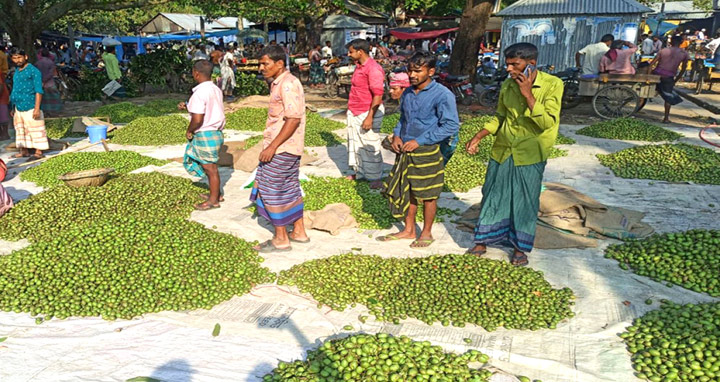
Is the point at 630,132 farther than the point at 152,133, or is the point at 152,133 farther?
the point at 152,133

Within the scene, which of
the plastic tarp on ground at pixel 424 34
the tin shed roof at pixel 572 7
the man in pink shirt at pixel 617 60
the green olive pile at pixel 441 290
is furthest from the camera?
the plastic tarp on ground at pixel 424 34

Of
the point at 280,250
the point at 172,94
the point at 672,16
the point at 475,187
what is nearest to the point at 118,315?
the point at 280,250

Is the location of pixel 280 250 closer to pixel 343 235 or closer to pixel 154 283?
pixel 343 235

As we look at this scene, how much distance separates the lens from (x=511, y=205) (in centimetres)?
436

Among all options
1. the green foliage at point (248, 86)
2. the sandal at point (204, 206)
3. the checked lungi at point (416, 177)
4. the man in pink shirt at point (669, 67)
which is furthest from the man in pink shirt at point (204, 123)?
the green foliage at point (248, 86)

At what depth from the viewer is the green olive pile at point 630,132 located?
9148 mm

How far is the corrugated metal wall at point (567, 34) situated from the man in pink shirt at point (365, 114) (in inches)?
473

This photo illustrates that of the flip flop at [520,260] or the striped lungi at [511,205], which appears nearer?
the striped lungi at [511,205]

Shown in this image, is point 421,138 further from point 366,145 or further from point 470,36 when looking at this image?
point 470,36

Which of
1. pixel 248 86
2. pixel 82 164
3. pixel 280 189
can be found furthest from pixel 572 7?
pixel 280 189

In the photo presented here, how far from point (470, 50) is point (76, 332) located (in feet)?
40.7

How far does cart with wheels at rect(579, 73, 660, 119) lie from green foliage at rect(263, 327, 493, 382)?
973 centimetres

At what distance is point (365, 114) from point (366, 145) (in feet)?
1.32

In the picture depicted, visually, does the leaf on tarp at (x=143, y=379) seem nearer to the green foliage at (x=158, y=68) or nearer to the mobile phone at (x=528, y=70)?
the mobile phone at (x=528, y=70)
